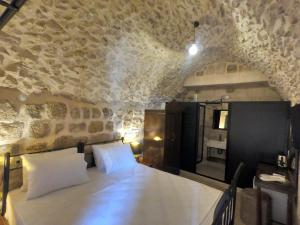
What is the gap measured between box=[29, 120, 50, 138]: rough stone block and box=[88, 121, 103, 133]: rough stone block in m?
0.64

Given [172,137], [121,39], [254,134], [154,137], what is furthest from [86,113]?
[254,134]

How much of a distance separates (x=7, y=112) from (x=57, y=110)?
55 cm

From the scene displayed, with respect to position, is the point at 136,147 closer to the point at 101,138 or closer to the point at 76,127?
the point at 101,138

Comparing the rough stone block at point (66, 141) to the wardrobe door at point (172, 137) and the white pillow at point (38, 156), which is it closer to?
the white pillow at point (38, 156)

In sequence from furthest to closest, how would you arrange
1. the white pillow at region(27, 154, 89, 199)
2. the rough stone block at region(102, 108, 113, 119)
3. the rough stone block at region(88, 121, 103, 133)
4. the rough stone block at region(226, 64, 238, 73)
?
the rough stone block at region(226, 64, 238, 73)
the rough stone block at region(102, 108, 113, 119)
the rough stone block at region(88, 121, 103, 133)
the white pillow at region(27, 154, 89, 199)

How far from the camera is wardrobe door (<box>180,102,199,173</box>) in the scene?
382cm

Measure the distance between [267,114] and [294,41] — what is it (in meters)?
2.05

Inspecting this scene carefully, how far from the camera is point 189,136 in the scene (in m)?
3.89

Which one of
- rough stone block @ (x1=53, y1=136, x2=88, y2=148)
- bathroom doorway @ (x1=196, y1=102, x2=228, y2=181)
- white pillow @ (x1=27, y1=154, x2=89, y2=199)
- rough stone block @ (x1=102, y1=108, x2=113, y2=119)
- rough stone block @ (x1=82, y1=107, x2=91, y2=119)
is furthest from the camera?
bathroom doorway @ (x1=196, y1=102, x2=228, y2=181)

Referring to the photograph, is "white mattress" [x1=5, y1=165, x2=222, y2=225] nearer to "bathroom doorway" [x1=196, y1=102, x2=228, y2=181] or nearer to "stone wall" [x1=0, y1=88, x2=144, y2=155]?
"stone wall" [x1=0, y1=88, x2=144, y2=155]

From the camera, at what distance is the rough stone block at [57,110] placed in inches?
89.5

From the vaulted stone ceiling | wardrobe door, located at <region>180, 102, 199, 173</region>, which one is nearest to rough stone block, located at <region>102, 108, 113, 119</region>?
the vaulted stone ceiling

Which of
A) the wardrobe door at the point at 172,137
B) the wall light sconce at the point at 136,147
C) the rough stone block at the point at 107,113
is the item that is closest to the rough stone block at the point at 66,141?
the rough stone block at the point at 107,113

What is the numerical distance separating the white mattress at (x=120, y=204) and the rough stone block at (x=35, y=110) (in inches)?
34.0
